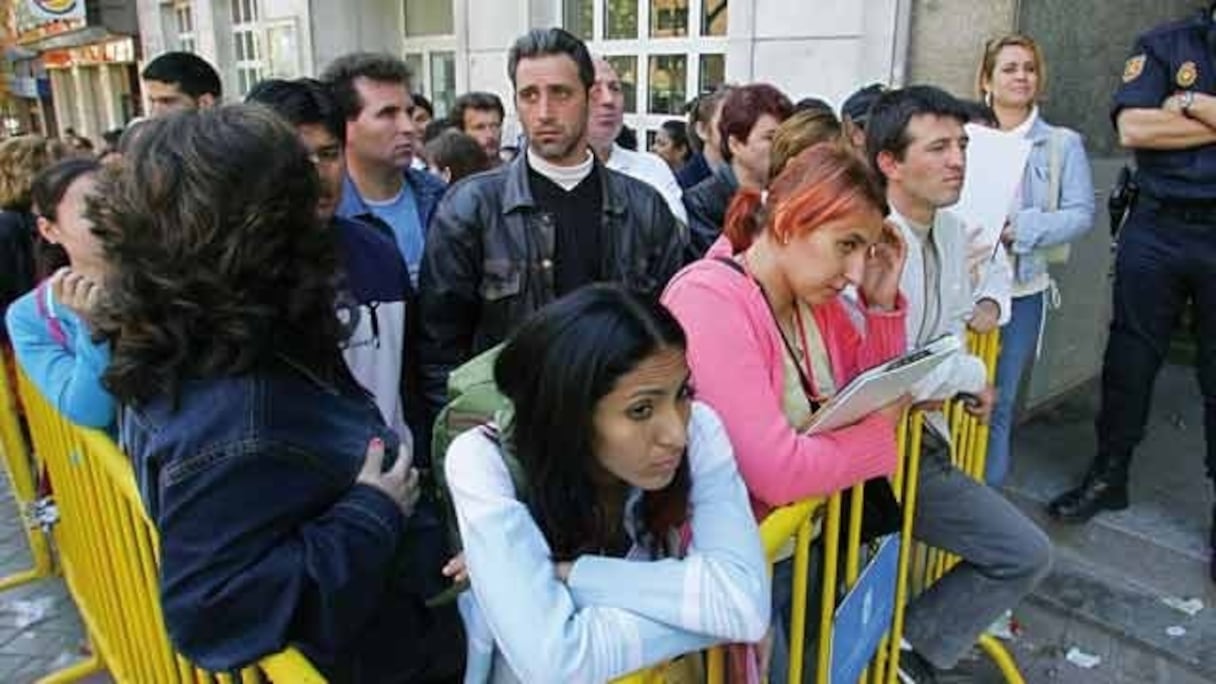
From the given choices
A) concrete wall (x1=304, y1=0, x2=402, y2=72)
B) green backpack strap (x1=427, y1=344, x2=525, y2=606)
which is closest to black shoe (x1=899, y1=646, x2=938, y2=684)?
green backpack strap (x1=427, y1=344, x2=525, y2=606)

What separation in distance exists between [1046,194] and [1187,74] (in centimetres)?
70

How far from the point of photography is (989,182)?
3.04m

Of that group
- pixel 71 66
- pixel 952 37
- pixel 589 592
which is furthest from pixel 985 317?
pixel 71 66

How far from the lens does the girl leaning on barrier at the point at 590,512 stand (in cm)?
130

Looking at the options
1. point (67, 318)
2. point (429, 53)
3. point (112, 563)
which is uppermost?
point (429, 53)

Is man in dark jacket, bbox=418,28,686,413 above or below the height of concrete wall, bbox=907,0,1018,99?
below

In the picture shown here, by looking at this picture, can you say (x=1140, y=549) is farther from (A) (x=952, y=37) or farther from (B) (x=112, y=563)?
(B) (x=112, y=563)

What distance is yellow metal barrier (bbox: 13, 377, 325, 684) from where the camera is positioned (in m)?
1.87

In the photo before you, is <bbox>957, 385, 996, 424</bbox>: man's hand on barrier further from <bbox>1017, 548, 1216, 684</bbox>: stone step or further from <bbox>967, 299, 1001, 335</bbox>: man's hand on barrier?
<bbox>1017, 548, 1216, 684</bbox>: stone step

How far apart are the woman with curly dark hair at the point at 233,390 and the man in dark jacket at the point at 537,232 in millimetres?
1243

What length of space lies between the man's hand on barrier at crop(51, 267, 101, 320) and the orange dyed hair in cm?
165

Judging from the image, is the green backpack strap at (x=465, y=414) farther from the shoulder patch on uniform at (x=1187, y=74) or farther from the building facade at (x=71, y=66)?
the building facade at (x=71, y=66)

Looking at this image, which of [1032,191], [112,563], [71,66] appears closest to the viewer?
[112,563]

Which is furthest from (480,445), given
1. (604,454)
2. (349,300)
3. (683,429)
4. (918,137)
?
(918,137)
